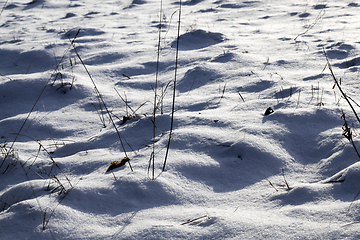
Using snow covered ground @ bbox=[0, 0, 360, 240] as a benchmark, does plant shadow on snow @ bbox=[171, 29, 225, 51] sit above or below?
above

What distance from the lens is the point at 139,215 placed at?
114 centimetres

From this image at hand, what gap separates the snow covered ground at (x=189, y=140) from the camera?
1087 mm

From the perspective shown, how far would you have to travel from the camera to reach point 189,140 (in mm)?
1602

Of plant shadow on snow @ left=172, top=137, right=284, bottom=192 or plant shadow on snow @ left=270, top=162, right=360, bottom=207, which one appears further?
plant shadow on snow @ left=172, top=137, right=284, bottom=192

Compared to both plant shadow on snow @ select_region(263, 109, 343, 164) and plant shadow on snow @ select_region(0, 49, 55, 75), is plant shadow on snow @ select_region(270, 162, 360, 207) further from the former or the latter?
plant shadow on snow @ select_region(0, 49, 55, 75)

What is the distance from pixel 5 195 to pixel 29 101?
1194mm

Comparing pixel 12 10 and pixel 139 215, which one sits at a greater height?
pixel 12 10

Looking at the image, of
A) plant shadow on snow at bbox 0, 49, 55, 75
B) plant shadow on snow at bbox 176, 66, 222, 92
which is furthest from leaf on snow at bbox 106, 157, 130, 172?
plant shadow on snow at bbox 0, 49, 55, 75

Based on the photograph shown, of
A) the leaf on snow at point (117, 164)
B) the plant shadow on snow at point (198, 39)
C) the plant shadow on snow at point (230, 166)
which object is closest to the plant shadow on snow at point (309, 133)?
the plant shadow on snow at point (230, 166)

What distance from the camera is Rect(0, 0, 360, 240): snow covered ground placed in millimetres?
1087

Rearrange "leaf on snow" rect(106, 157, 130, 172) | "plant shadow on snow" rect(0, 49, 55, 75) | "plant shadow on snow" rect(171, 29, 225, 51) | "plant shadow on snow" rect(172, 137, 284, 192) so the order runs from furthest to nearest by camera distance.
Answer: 1. "plant shadow on snow" rect(171, 29, 225, 51)
2. "plant shadow on snow" rect(0, 49, 55, 75)
3. "leaf on snow" rect(106, 157, 130, 172)
4. "plant shadow on snow" rect(172, 137, 284, 192)

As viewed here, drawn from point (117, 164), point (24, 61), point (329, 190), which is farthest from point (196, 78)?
point (24, 61)

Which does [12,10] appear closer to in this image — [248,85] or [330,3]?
[248,85]

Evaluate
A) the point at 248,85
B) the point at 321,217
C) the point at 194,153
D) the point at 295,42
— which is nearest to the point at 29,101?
the point at 194,153
